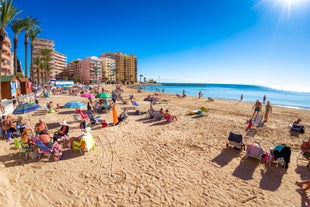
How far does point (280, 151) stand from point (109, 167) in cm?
588

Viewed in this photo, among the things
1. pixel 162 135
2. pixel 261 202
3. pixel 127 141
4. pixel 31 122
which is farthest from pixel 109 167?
pixel 31 122

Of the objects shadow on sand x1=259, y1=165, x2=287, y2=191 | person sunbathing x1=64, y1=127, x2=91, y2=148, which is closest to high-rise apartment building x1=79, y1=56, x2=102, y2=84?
person sunbathing x1=64, y1=127, x2=91, y2=148

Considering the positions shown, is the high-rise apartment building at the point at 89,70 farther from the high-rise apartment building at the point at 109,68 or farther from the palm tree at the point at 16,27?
the palm tree at the point at 16,27

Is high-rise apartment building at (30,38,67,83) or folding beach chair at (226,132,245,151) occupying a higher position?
high-rise apartment building at (30,38,67,83)

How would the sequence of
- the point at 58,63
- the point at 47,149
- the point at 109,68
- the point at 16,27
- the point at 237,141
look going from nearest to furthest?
1. the point at 47,149
2. the point at 237,141
3. the point at 16,27
4. the point at 58,63
5. the point at 109,68

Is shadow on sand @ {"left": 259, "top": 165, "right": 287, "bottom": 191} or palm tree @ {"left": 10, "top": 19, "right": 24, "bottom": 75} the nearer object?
shadow on sand @ {"left": 259, "top": 165, "right": 287, "bottom": 191}

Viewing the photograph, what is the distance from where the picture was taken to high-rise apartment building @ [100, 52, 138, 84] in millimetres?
119400

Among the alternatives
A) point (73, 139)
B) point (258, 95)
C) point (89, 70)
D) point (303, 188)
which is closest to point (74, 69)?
point (89, 70)

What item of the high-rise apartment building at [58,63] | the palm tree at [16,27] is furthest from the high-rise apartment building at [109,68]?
the palm tree at [16,27]

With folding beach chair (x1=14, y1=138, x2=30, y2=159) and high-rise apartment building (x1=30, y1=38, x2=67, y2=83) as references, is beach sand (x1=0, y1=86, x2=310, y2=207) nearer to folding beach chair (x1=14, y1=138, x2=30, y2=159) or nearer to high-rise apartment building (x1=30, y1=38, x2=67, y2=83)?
folding beach chair (x1=14, y1=138, x2=30, y2=159)

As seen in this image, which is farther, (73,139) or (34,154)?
(73,139)

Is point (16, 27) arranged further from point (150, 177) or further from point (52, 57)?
point (52, 57)

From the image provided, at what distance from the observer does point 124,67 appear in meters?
126

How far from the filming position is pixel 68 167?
529 centimetres
